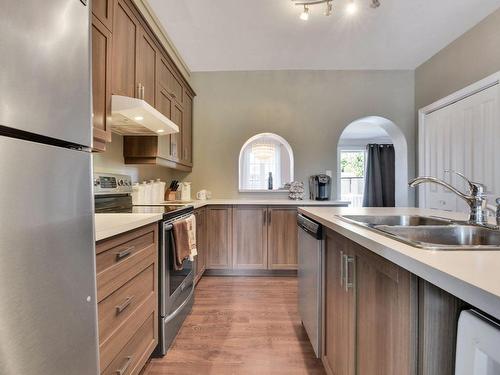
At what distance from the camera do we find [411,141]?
3.59m

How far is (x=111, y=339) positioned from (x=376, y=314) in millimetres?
1038

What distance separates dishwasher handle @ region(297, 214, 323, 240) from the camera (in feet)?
4.73

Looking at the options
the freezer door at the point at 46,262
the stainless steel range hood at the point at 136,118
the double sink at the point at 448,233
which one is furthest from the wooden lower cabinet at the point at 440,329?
the stainless steel range hood at the point at 136,118

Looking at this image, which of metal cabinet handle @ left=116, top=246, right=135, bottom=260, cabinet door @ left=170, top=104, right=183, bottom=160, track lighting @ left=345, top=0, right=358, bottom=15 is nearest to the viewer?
metal cabinet handle @ left=116, top=246, right=135, bottom=260

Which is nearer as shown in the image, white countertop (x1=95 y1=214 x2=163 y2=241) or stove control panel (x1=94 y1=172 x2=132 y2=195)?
white countertop (x1=95 y1=214 x2=163 y2=241)

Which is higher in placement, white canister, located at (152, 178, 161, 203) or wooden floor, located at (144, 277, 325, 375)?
white canister, located at (152, 178, 161, 203)

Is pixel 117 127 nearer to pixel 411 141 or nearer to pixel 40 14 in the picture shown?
pixel 40 14

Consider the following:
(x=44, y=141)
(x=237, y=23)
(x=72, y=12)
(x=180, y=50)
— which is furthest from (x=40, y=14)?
(x=180, y=50)

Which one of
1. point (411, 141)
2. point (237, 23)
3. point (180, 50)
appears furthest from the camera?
point (411, 141)

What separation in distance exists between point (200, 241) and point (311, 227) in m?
1.62

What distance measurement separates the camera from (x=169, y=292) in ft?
5.59

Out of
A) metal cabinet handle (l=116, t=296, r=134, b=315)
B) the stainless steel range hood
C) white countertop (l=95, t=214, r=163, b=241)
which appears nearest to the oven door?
white countertop (l=95, t=214, r=163, b=241)

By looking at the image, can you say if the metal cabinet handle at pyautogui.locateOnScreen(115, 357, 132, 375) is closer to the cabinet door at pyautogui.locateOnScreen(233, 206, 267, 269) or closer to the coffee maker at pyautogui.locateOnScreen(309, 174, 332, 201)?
the cabinet door at pyautogui.locateOnScreen(233, 206, 267, 269)

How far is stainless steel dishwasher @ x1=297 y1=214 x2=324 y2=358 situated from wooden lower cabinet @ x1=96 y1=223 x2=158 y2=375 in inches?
37.0
